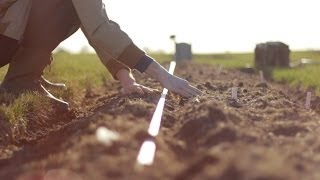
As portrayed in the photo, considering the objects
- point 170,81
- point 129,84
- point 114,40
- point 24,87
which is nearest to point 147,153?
point 170,81

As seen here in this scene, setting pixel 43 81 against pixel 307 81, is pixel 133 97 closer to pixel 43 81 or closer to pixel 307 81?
pixel 43 81

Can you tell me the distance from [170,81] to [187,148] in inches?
52.4

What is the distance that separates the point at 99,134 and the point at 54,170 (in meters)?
0.29

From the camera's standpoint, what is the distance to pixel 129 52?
159 inches

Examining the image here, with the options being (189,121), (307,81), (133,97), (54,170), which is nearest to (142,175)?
(54,170)

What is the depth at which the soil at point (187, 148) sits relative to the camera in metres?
1.88

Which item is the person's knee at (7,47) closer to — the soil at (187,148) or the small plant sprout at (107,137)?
the soil at (187,148)

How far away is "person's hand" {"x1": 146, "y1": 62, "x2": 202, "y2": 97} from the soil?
0.07m

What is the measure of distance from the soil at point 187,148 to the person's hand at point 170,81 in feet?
0.23

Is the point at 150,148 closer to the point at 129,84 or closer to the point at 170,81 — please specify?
the point at 170,81

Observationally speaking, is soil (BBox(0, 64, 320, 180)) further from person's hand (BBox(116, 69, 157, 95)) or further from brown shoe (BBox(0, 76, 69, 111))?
brown shoe (BBox(0, 76, 69, 111))

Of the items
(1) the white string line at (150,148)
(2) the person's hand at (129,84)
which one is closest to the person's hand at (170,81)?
(2) the person's hand at (129,84)

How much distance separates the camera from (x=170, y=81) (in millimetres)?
3957

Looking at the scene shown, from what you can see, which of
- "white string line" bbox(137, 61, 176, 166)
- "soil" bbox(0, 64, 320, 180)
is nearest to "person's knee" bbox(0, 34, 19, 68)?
"soil" bbox(0, 64, 320, 180)
